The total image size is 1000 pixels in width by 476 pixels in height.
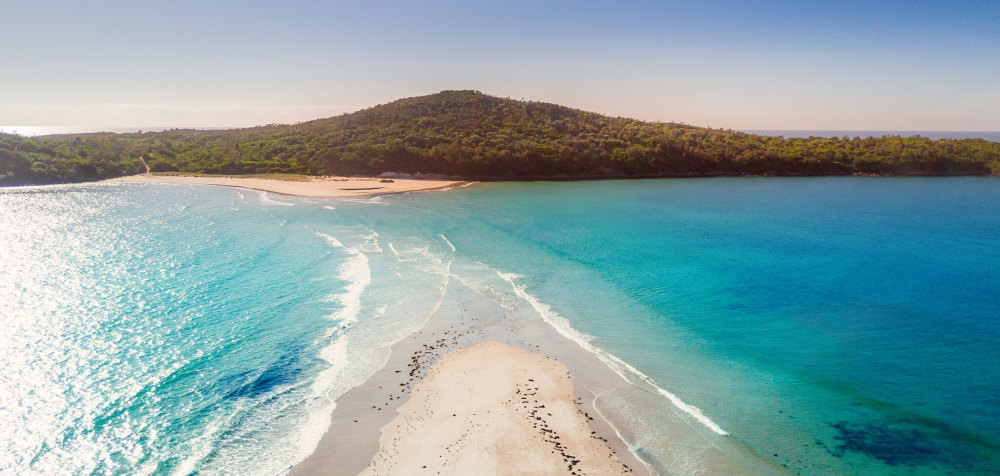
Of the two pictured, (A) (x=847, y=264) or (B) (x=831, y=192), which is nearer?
(A) (x=847, y=264)

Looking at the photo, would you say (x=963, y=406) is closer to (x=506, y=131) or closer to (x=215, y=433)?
(x=215, y=433)

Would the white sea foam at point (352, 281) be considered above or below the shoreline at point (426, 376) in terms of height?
above

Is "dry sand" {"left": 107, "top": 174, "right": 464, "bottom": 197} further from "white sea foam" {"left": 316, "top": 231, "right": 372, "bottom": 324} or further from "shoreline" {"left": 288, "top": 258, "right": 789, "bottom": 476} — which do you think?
"shoreline" {"left": 288, "top": 258, "right": 789, "bottom": 476}

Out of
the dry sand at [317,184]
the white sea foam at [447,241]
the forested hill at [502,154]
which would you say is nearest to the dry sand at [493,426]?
the white sea foam at [447,241]

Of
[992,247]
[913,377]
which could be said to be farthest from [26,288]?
[992,247]

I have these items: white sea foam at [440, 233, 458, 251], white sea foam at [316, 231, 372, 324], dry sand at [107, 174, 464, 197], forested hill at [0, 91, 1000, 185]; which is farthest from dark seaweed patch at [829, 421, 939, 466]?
forested hill at [0, 91, 1000, 185]

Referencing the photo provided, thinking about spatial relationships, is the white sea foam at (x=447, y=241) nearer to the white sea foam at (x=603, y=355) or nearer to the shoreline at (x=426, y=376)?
the white sea foam at (x=603, y=355)
